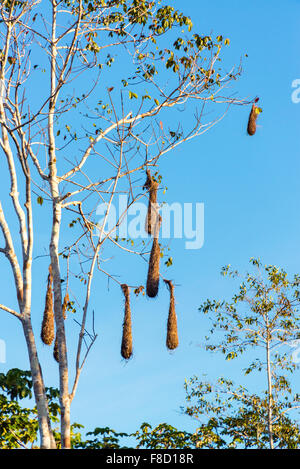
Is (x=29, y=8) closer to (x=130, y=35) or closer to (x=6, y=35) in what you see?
(x=6, y=35)

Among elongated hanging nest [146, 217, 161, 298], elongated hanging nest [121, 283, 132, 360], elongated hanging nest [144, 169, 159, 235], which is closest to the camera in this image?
elongated hanging nest [146, 217, 161, 298]

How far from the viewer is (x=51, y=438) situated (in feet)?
28.7

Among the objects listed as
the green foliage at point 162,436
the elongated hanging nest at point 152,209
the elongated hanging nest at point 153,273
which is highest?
the elongated hanging nest at point 152,209

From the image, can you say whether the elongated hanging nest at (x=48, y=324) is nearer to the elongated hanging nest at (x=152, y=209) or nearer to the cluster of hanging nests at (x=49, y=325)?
the cluster of hanging nests at (x=49, y=325)

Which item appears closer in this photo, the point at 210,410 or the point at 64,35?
the point at 64,35

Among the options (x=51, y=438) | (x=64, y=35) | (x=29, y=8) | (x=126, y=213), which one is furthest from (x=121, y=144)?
(x=51, y=438)

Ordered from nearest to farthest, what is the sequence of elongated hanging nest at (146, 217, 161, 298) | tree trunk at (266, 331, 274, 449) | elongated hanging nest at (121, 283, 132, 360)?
elongated hanging nest at (146, 217, 161, 298)
elongated hanging nest at (121, 283, 132, 360)
tree trunk at (266, 331, 274, 449)

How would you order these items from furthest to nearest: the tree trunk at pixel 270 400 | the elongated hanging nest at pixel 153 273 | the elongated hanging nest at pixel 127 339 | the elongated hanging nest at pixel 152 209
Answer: the tree trunk at pixel 270 400 < the elongated hanging nest at pixel 152 209 < the elongated hanging nest at pixel 127 339 < the elongated hanging nest at pixel 153 273

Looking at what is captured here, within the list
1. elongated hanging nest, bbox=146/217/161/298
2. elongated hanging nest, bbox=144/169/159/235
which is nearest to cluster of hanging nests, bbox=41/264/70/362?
elongated hanging nest, bbox=146/217/161/298

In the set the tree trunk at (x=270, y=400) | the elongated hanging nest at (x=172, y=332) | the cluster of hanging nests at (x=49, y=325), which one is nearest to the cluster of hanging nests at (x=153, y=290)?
the elongated hanging nest at (x=172, y=332)

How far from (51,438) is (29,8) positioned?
7786 mm

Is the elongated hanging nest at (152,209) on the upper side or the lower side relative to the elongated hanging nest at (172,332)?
upper

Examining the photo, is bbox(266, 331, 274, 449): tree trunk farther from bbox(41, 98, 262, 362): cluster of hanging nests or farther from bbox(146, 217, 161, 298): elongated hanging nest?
bbox(146, 217, 161, 298): elongated hanging nest

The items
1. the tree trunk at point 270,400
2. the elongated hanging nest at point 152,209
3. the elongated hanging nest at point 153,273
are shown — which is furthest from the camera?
the tree trunk at point 270,400
